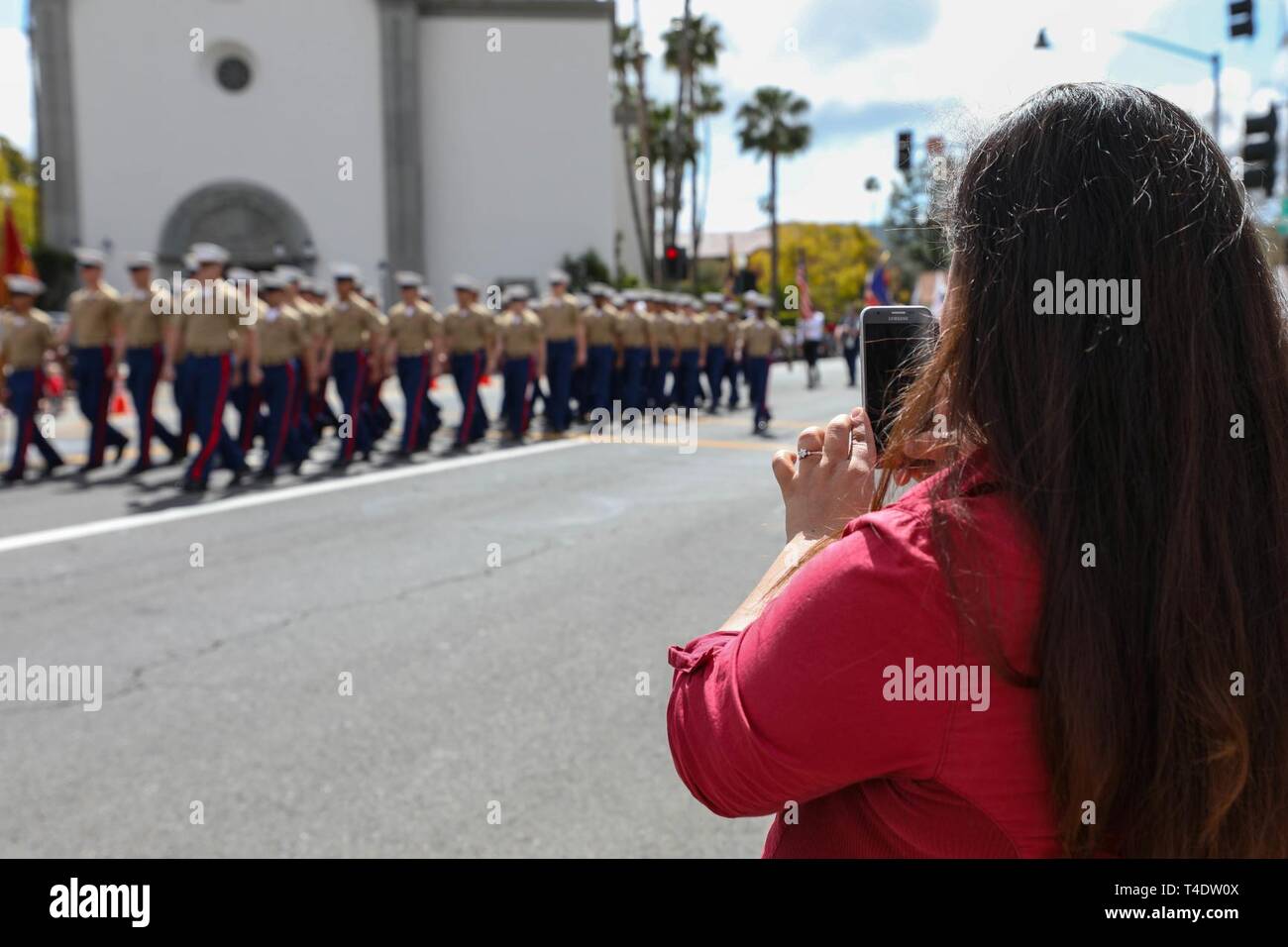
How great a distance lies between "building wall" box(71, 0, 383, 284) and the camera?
1592 inches

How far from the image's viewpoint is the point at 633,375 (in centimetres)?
1964

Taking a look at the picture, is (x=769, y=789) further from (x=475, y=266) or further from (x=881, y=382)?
(x=475, y=266)

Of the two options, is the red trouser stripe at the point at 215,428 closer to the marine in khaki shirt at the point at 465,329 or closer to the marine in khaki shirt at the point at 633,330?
the marine in khaki shirt at the point at 465,329

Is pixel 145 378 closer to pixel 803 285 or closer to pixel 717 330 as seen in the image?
pixel 717 330

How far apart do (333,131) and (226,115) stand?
3.46 m

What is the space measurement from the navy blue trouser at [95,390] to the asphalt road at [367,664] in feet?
7.98

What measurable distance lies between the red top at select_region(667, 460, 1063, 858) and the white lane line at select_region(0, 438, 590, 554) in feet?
26.4

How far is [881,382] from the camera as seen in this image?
146cm

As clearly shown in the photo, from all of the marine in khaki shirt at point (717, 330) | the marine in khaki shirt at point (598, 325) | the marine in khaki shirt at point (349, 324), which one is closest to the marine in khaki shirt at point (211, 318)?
the marine in khaki shirt at point (349, 324)

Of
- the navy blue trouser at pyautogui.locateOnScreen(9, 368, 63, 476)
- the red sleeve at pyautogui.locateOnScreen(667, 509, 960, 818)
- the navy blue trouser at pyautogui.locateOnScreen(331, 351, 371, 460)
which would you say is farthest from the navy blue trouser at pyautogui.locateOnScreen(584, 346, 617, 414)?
the red sleeve at pyautogui.locateOnScreen(667, 509, 960, 818)

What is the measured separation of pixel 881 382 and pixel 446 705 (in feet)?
12.0

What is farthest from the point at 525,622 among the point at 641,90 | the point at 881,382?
the point at 641,90

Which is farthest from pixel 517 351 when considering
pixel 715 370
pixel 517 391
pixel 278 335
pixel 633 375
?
pixel 715 370
